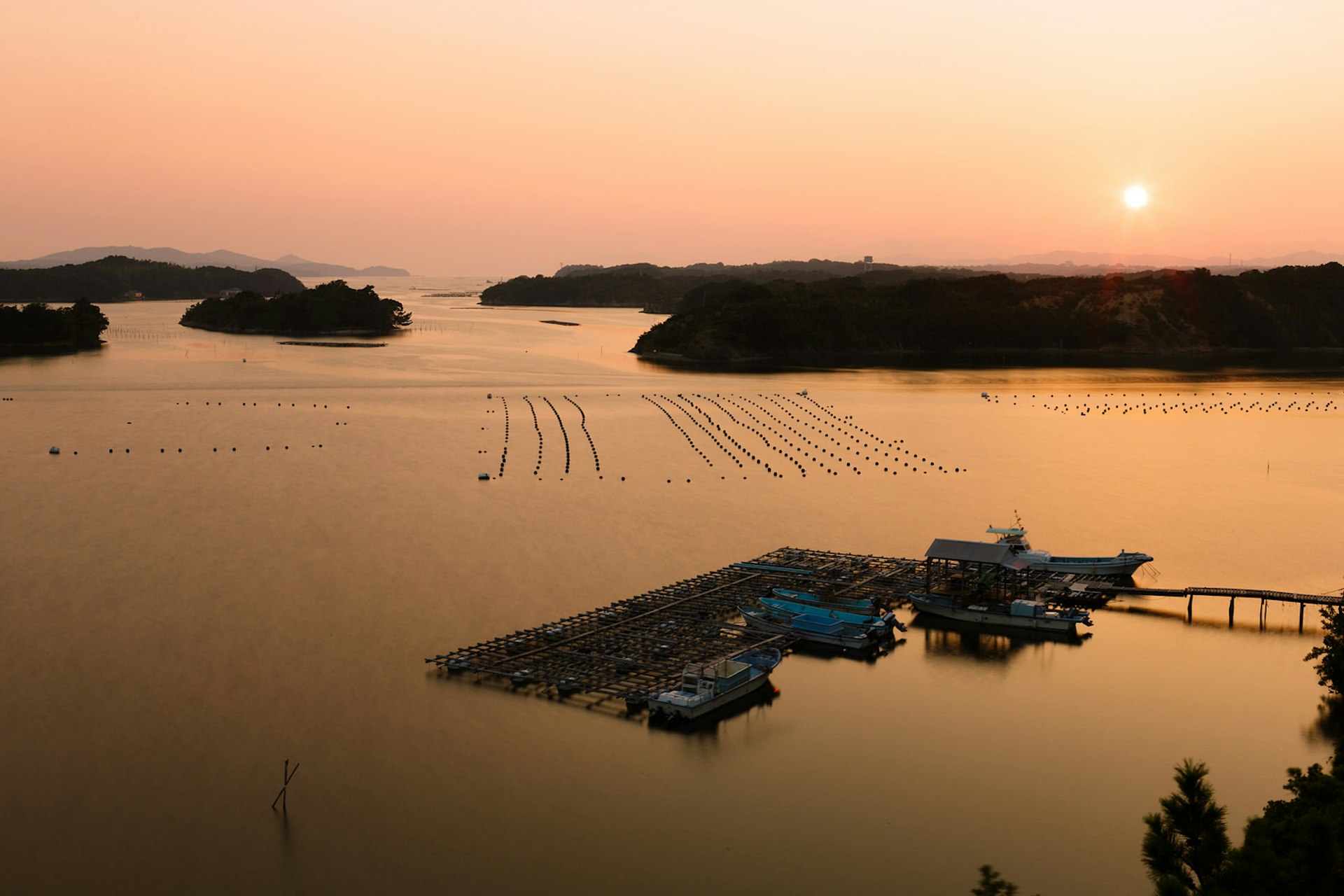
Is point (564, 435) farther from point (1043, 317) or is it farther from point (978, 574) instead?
point (1043, 317)

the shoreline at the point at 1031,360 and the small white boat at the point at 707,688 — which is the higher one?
the shoreline at the point at 1031,360

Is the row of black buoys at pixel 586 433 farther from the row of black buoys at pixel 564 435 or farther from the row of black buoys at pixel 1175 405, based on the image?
the row of black buoys at pixel 1175 405

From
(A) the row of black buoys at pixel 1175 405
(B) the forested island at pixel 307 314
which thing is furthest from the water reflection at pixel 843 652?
(B) the forested island at pixel 307 314

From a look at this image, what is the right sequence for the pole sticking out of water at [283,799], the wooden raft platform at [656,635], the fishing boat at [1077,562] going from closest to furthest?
the pole sticking out of water at [283,799]
the wooden raft platform at [656,635]
the fishing boat at [1077,562]

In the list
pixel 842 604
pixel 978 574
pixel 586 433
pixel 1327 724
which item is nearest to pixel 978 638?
pixel 978 574

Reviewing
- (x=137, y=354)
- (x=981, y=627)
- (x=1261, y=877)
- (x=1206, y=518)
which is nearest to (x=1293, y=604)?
(x=981, y=627)

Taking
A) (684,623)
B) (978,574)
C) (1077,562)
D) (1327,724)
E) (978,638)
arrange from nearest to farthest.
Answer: (1327,724) < (684,623) < (978,638) < (978,574) < (1077,562)
